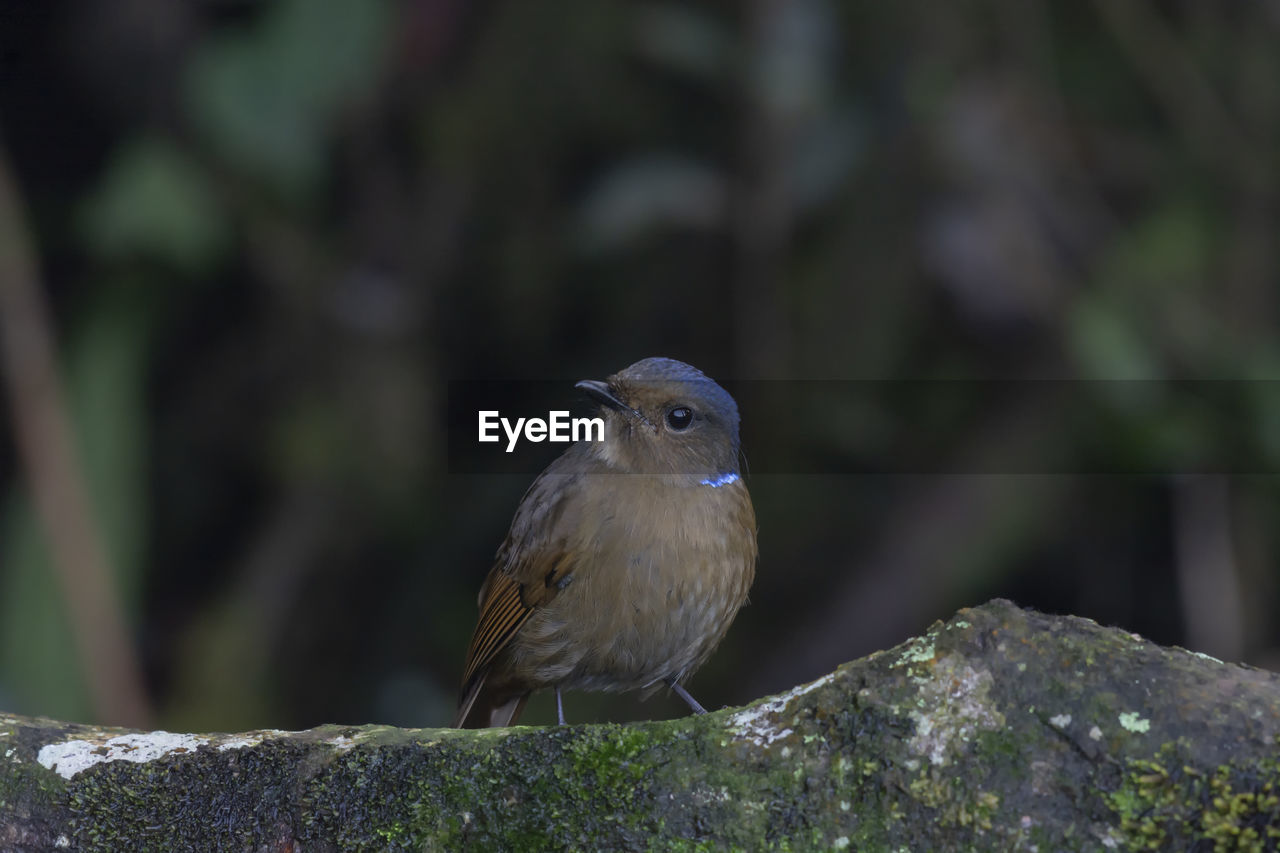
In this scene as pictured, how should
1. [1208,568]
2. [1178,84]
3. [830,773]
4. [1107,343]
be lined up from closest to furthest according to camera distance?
[830,773] → [1107,343] → [1208,568] → [1178,84]

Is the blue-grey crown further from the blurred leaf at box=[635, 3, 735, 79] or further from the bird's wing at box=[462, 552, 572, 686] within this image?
the blurred leaf at box=[635, 3, 735, 79]

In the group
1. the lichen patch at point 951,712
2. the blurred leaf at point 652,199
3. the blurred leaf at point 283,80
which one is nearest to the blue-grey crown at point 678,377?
the blurred leaf at point 652,199

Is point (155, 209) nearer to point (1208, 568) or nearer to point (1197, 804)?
point (1208, 568)

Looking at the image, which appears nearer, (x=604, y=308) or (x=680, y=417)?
(x=680, y=417)

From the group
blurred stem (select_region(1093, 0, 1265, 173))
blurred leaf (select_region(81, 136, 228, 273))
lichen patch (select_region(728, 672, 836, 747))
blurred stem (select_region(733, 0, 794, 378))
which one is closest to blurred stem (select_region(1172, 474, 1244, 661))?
blurred stem (select_region(1093, 0, 1265, 173))

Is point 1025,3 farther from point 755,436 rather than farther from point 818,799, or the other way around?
point 818,799

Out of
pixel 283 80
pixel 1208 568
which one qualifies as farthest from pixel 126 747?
pixel 1208 568
